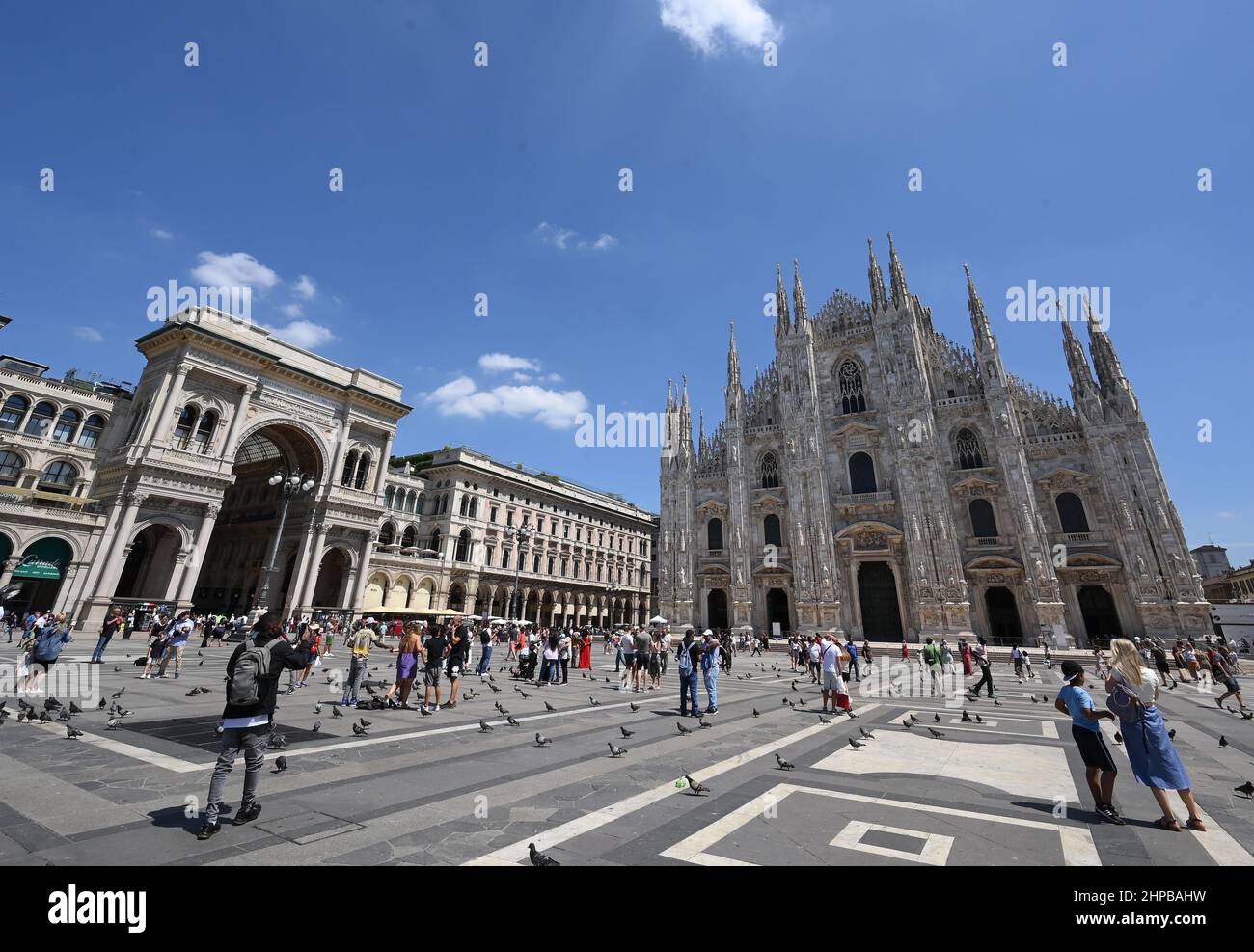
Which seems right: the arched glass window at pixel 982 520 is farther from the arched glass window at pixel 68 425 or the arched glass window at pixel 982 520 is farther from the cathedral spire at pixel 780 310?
the arched glass window at pixel 68 425

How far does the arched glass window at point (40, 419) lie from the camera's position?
30.0 m

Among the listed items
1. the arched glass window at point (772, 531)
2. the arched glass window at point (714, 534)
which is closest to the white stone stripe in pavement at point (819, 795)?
the arched glass window at point (772, 531)

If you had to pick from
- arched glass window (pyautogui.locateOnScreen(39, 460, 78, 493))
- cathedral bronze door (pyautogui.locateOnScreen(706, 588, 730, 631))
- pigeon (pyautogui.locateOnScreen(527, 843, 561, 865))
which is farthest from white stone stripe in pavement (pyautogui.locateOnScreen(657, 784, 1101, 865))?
arched glass window (pyautogui.locateOnScreen(39, 460, 78, 493))

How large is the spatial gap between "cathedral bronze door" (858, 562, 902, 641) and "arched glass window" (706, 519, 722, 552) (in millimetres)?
10074

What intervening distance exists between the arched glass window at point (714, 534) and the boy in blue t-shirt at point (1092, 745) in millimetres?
36056

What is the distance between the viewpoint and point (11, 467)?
2920 centimetres

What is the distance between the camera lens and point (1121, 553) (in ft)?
97.2

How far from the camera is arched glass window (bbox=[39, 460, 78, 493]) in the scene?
30.0 meters

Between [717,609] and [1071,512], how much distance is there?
901 inches

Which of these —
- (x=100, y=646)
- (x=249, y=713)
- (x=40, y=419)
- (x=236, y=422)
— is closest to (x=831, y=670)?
(x=249, y=713)

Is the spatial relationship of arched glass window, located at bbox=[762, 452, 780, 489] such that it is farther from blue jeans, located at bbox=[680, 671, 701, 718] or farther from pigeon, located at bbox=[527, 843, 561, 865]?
pigeon, located at bbox=[527, 843, 561, 865]
